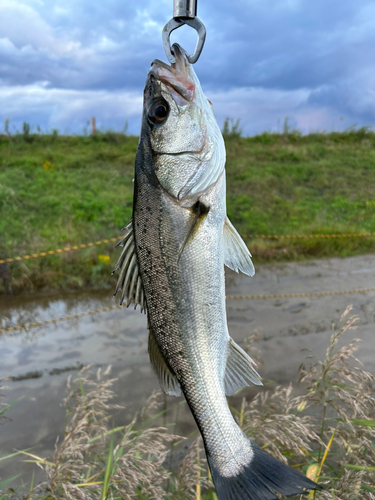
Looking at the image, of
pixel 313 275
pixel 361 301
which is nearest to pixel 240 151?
pixel 313 275

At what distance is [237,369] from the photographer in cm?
139

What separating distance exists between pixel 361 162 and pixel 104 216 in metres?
10.0

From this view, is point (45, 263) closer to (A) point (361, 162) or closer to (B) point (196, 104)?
(B) point (196, 104)

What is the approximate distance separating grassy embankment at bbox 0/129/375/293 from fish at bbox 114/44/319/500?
5.45 metres

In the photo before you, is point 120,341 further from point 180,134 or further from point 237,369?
point 180,134

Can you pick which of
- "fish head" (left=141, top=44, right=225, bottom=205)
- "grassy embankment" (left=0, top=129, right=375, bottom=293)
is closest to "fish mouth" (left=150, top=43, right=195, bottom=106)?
"fish head" (left=141, top=44, right=225, bottom=205)

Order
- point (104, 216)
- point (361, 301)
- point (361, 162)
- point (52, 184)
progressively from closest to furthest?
point (361, 301), point (104, 216), point (52, 184), point (361, 162)

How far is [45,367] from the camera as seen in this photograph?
4590 millimetres

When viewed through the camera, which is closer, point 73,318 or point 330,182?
point 73,318

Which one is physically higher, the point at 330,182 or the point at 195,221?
the point at 330,182

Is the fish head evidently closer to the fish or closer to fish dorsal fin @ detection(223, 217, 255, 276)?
the fish

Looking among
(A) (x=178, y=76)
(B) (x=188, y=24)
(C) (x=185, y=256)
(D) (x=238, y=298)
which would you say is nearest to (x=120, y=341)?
(D) (x=238, y=298)

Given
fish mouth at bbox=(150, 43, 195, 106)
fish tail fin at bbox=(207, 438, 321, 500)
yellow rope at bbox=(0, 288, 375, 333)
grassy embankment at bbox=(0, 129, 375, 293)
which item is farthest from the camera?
grassy embankment at bbox=(0, 129, 375, 293)

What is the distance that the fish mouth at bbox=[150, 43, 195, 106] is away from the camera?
49.1 inches
